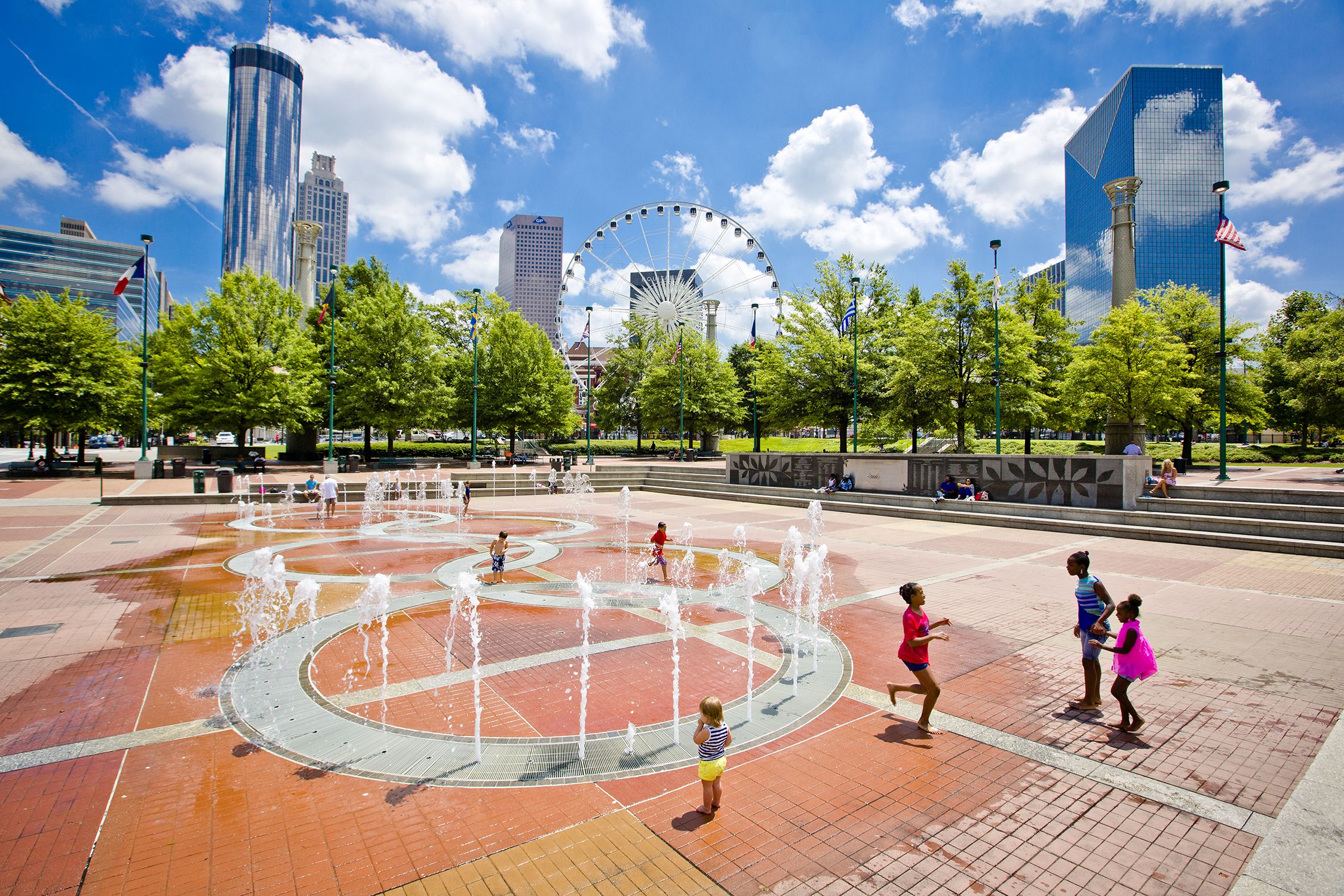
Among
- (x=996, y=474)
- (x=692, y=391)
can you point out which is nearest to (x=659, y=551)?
(x=996, y=474)

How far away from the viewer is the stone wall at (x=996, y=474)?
18734 mm

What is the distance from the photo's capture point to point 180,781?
4996 mm

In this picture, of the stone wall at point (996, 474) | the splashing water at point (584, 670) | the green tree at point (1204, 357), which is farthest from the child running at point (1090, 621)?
the green tree at point (1204, 357)

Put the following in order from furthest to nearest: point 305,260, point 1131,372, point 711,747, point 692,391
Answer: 1. point 692,391
2. point 305,260
3. point 1131,372
4. point 711,747

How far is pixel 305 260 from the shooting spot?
4431cm

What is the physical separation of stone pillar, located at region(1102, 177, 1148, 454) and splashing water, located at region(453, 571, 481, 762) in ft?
113

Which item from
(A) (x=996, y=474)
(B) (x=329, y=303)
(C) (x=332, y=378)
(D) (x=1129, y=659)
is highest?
(B) (x=329, y=303)

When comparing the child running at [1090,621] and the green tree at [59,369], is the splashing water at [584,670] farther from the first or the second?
the green tree at [59,369]

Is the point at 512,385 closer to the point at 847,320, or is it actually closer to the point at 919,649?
the point at 847,320

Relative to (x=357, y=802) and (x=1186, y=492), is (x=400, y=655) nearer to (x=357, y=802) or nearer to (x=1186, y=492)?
(x=357, y=802)

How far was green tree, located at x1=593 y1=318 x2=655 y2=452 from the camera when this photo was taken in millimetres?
58906

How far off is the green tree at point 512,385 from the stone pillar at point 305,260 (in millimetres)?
10979

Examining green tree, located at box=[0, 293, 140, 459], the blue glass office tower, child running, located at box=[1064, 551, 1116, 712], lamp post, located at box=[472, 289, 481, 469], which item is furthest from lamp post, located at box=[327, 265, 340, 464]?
the blue glass office tower

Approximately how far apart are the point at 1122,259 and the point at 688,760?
39.7m
